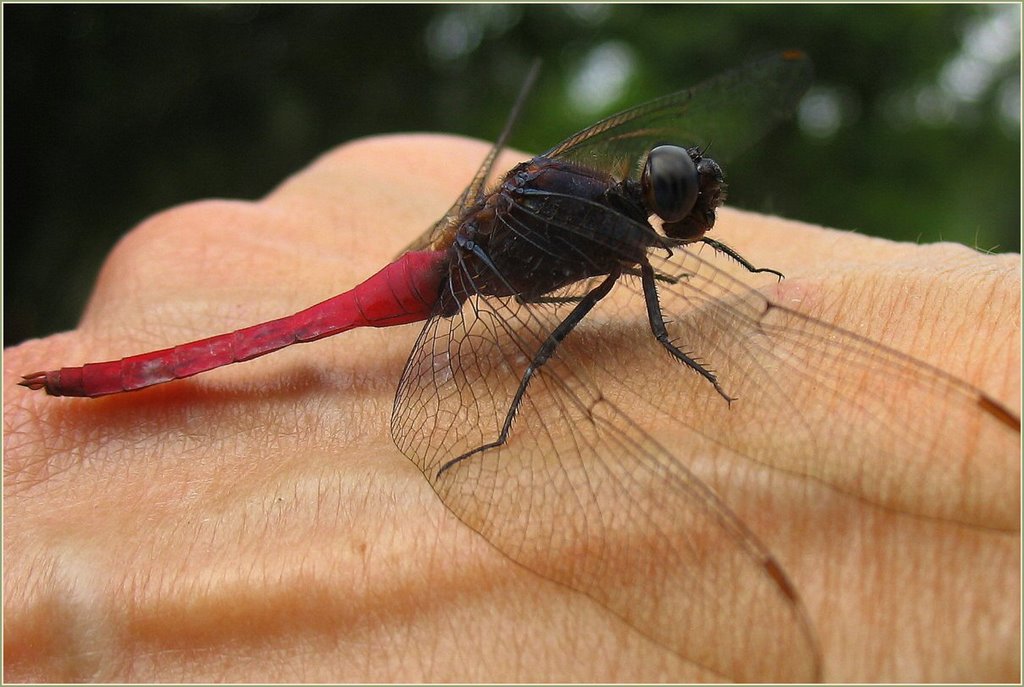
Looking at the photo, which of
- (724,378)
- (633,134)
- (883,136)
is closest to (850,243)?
(633,134)

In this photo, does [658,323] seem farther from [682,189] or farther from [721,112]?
[721,112]

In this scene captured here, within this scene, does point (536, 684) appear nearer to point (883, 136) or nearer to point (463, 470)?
point (463, 470)

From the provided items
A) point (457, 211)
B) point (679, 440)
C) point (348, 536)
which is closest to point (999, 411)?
point (679, 440)

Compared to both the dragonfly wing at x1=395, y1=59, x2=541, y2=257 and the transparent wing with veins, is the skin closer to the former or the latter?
the transparent wing with veins

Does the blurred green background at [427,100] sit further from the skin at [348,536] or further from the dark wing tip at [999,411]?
the dark wing tip at [999,411]

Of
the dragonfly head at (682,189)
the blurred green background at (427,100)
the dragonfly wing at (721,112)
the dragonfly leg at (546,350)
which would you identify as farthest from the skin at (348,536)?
the blurred green background at (427,100)

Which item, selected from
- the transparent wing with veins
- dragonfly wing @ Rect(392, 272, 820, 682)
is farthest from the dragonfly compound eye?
dragonfly wing @ Rect(392, 272, 820, 682)
